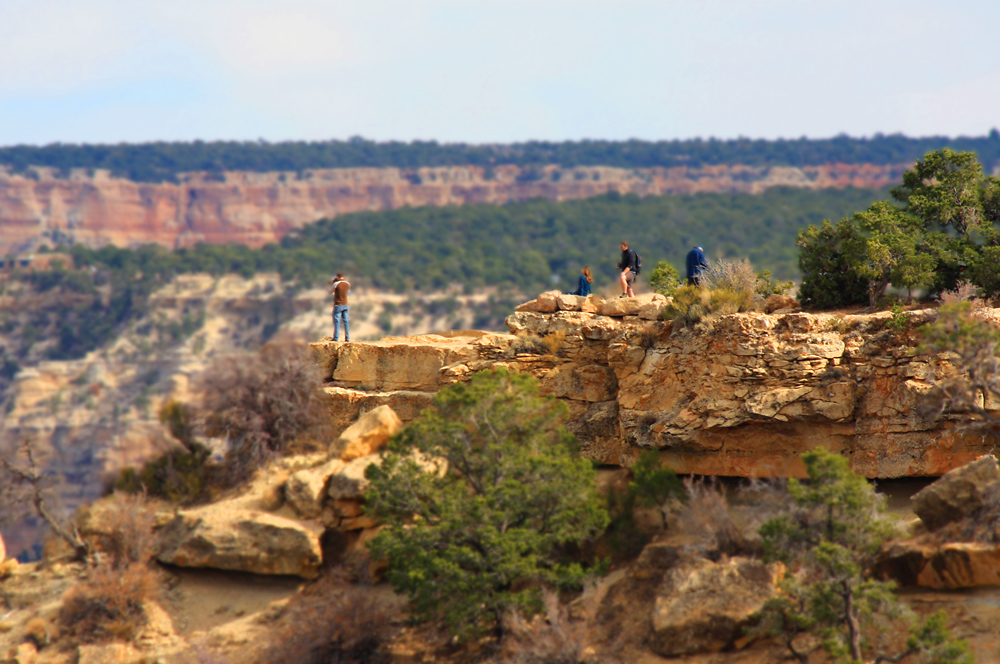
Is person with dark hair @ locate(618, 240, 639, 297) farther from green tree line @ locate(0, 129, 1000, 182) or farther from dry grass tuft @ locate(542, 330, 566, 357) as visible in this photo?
green tree line @ locate(0, 129, 1000, 182)

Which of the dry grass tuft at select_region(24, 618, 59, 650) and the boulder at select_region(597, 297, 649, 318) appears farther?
the dry grass tuft at select_region(24, 618, 59, 650)

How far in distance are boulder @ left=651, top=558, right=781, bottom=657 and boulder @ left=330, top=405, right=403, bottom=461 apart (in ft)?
25.1

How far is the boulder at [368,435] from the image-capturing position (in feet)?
70.2

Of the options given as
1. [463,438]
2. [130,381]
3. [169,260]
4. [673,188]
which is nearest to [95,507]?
[463,438]

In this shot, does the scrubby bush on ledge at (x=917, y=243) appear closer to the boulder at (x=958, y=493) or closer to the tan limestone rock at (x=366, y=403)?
the boulder at (x=958, y=493)

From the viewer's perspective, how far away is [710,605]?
16156 mm

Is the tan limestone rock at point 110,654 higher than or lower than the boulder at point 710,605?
lower

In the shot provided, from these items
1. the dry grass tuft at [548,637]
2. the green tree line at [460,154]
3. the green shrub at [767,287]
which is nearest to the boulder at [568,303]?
the green shrub at [767,287]

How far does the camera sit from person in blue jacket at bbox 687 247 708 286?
21188 mm

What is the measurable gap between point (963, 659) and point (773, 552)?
10.2 ft

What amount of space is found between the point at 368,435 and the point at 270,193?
453 ft

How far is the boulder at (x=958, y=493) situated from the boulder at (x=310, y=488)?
12.1m

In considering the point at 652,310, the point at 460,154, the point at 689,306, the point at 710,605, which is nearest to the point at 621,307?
the point at 652,310

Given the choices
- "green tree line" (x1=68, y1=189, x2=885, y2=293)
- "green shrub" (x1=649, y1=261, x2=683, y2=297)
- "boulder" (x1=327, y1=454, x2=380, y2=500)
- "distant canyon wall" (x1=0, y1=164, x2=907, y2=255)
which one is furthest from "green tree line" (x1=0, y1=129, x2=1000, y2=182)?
"boulder" (x1=327, y1=454, x2=380, y2=500)
